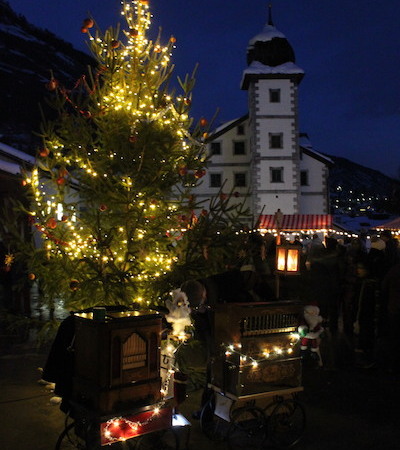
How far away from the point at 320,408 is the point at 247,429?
1505mm

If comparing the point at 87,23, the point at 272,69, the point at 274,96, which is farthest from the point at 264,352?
the point at 272,69

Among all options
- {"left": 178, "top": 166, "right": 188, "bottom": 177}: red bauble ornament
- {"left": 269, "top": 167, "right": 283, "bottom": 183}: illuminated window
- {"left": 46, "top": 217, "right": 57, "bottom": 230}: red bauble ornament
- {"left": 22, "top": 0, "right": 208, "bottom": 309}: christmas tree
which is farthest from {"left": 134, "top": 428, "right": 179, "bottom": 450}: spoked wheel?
{"left": 269, "top": 167, "right": 283, "bottom": 183}: illuminated window

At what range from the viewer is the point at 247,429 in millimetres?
5105

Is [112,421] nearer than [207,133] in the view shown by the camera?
Yes

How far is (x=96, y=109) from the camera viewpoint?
7.14 m

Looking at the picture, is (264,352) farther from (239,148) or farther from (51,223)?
(239,148)

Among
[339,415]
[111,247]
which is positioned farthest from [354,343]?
[111,247]

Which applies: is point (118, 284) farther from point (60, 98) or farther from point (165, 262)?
point (60, 98)

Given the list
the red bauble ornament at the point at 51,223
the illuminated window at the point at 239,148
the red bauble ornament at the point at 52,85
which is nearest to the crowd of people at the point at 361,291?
the red bauble ornament at the point at 51,223

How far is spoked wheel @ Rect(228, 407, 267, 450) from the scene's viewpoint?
4812mm

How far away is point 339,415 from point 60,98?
564 centimetres

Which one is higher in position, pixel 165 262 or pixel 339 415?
pixel 165 262

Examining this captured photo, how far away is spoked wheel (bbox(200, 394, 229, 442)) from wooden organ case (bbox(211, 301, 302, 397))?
1.36ft

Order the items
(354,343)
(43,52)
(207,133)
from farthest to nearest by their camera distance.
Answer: (43,52)
(354,343)
(207,133)
